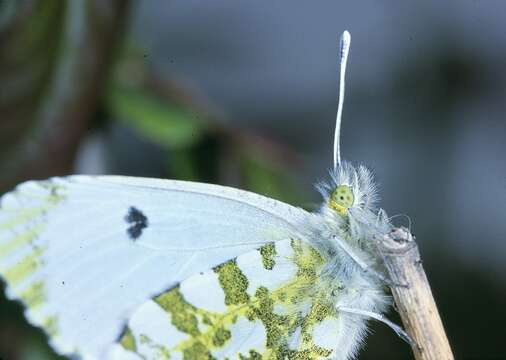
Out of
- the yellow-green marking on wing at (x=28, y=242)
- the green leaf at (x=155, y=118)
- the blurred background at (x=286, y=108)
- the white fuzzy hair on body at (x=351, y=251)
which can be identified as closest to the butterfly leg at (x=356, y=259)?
the white fuzzy hair on body at (x=351, y=251)

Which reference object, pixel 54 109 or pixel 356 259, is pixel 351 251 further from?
pixel 54 109

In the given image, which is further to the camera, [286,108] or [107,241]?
[286,108]

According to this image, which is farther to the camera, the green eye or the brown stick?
the green eye

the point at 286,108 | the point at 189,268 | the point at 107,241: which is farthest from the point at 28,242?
the point at 286,108

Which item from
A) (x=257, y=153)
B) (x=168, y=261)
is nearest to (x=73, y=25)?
(x=257, y=153)

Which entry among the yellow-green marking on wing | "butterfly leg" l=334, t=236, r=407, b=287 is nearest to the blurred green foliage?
the yellow-green marking on wing

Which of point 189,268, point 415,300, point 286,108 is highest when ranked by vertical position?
point 286,108

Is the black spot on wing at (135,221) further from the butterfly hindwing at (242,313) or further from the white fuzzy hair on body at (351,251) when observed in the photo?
the white fuzzy hair on body at (351,251)

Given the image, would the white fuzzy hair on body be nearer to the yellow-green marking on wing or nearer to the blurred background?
the blurred background
